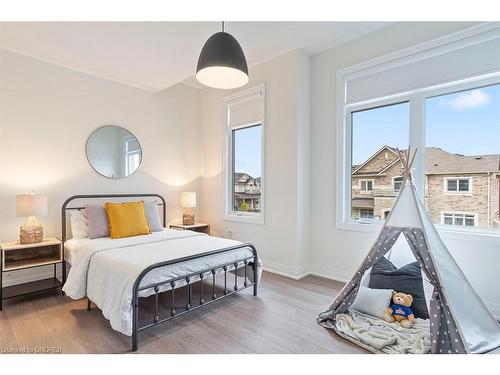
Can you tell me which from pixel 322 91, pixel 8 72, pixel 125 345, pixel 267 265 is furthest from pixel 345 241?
pixel 8 72

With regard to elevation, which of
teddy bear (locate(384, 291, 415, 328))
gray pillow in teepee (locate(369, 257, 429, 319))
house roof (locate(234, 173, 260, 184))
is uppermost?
house roof (locate(234, 173, 260, 184))

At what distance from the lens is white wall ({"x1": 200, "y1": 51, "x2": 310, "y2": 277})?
12.1ft

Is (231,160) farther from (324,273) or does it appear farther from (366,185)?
(324,273)

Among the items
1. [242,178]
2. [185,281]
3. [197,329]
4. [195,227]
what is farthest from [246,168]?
[197,329]

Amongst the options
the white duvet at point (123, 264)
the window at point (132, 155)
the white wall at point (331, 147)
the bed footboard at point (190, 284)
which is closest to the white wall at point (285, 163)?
the white wall at point (331, 147)

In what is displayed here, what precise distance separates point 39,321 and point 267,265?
8.71ft

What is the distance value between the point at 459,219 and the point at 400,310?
124cm

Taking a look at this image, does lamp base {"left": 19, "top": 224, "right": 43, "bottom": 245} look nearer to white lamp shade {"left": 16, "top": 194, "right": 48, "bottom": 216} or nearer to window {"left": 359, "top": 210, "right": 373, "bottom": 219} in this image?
white lamp shade {"left": 16, "top": 194, "right": 48, "bottom": 216}

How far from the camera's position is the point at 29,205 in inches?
117

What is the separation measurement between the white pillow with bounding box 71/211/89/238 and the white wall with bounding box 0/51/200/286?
1.17 ft

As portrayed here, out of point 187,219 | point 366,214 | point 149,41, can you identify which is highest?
point 149,41

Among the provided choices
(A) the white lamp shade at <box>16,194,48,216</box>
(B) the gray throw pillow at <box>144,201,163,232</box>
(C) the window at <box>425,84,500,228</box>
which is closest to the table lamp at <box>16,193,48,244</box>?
(A) the white lamp shade at <box>16,194,48,216</box>

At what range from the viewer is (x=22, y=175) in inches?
129
